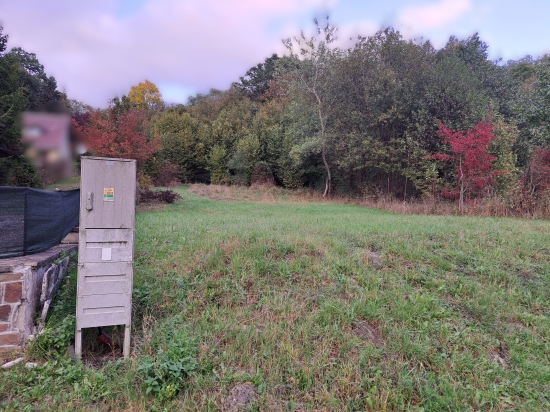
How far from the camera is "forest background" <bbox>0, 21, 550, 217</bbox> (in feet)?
35.0

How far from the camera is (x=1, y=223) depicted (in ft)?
9.31

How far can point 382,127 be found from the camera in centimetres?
1541

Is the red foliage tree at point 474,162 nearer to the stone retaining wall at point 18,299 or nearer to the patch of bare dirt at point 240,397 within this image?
the patch of bare dirt at point 240,397

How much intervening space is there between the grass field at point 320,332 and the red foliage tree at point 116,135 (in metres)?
7.31

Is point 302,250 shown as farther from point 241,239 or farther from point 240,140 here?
point 240,140

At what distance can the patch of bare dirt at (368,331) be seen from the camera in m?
2.83

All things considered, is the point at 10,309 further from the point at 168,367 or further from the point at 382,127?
the point at 382,127

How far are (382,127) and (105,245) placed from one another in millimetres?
14861

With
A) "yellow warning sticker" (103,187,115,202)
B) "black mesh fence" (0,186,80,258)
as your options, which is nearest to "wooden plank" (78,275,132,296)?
"yellow warning sticker" (103,187,115,202)

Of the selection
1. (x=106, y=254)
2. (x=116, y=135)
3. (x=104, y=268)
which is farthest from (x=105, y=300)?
(x=116, y=135)

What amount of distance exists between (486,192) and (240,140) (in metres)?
17.7

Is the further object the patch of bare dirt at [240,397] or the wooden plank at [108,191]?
the wooden plank at [108,191]

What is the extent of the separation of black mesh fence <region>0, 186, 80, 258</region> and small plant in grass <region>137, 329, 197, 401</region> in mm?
1568

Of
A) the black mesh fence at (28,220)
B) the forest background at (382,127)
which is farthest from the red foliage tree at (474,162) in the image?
the black mesh fence at (28,220)
